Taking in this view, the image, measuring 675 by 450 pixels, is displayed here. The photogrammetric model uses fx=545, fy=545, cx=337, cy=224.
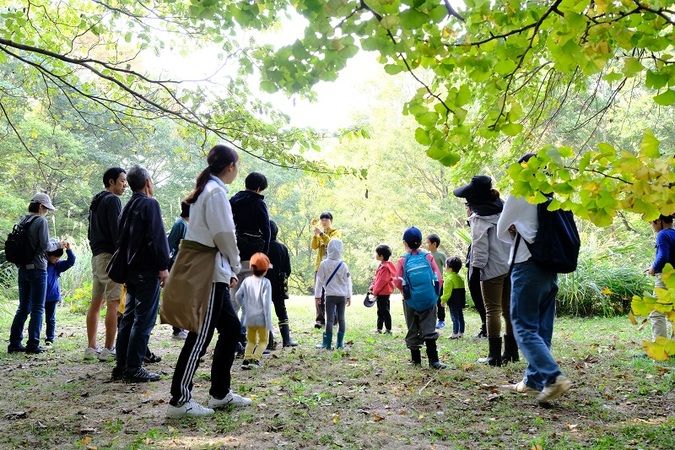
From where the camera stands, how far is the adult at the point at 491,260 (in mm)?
5566

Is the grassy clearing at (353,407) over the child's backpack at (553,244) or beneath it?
beneath

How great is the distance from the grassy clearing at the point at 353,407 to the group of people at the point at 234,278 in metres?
0.26

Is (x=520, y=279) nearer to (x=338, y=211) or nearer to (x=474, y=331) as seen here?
(x=474, y=331)

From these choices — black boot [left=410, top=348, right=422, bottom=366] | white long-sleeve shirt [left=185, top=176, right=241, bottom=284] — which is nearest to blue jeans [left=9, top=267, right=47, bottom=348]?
white long-sleeve shirt [left=185, top=176, right=241, bottom=284]

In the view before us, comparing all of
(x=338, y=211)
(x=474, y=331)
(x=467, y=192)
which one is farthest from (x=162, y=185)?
(x=467, y=192)

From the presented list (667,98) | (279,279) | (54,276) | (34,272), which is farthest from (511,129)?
(54,276)

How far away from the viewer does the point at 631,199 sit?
210cm

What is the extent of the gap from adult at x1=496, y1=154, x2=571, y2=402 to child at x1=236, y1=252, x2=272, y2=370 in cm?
248

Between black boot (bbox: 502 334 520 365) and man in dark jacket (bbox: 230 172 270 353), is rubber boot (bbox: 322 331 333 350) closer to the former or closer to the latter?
man in dark jacket (bbox: 230 172 270 353)

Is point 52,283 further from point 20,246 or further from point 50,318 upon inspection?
point 20,246

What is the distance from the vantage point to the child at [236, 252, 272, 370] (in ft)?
18.2

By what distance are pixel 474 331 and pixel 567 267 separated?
4981 mm

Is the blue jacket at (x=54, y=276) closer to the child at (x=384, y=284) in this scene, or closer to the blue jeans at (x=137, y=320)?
the blue jeans at (x=137, y=320)

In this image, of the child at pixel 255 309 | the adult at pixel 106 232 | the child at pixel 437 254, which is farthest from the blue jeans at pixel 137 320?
the child at pixel 437 254
